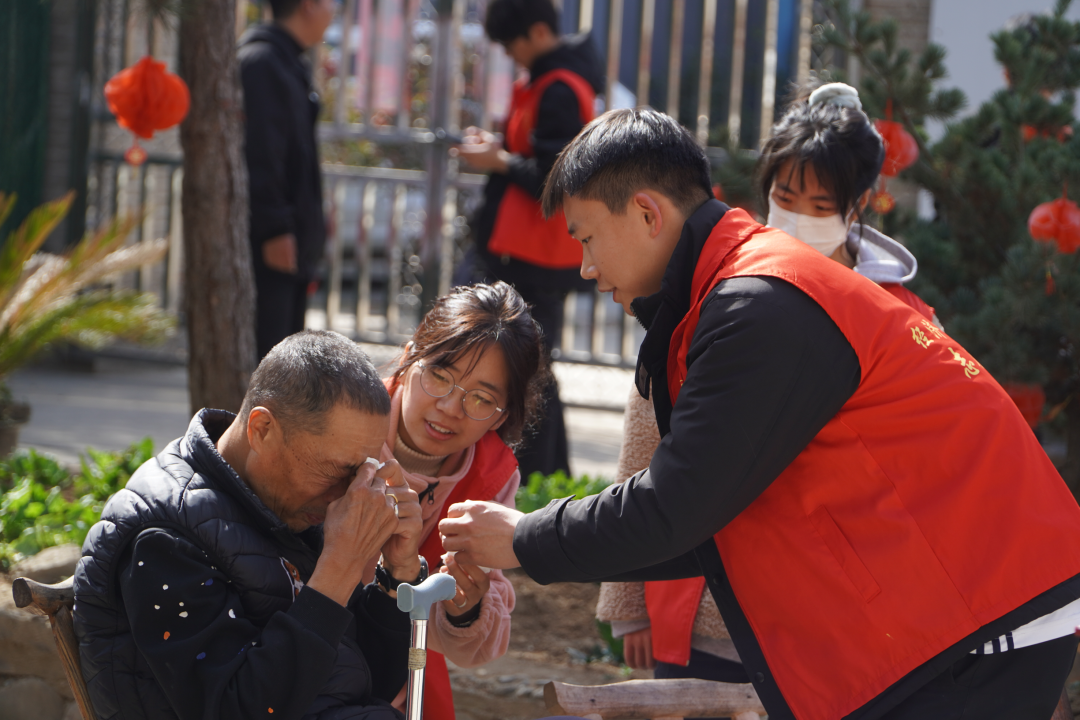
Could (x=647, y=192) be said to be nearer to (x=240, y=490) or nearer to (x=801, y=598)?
(x=801, y=598)

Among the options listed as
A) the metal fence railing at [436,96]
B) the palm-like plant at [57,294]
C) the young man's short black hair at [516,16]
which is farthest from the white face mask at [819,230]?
the metal fence railing at [436,96]

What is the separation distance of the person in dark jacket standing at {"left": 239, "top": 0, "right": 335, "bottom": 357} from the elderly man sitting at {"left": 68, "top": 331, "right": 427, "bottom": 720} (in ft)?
8.09

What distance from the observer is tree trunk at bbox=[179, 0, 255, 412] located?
3.71 metres

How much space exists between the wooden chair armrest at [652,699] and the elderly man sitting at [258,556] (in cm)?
34

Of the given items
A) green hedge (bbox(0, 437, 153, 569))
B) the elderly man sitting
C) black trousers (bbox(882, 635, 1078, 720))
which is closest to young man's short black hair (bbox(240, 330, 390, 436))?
the elderly man sitting

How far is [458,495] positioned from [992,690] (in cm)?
112

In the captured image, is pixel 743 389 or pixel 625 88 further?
pixel 625 88

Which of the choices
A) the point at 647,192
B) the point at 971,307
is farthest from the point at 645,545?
the point at 971,307

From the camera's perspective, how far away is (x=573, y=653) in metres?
3.55

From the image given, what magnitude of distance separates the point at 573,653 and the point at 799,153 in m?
1.87

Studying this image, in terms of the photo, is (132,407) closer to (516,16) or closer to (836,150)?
(516,16)

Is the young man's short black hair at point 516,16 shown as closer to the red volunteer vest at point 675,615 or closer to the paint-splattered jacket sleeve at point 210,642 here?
the red volunteer vest at point 675,615

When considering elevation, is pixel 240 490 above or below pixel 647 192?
below

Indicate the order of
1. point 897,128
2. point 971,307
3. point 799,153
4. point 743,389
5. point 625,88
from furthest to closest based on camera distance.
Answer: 1. point 625,88
2. point 971,307
3. point 897,128
4. point 799,153
5. point 743,389
